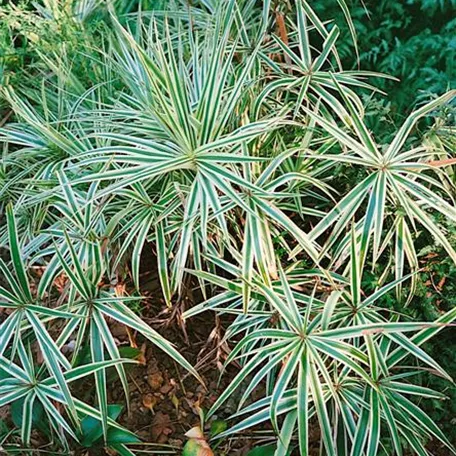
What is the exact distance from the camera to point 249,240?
175 centimetres

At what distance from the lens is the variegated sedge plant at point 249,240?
5.49ft

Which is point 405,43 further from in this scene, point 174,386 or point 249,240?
point 174,386

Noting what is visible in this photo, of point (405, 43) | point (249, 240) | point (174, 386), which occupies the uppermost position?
point (405, 43)

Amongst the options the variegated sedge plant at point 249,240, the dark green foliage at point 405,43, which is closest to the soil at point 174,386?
the variegated sedge plant at point 249,240

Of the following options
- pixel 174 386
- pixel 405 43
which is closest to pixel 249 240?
pixel 174 386

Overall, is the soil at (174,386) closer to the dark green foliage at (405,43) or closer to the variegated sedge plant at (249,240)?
the variegated sedge plant at (249,240)

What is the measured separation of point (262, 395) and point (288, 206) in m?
0.56

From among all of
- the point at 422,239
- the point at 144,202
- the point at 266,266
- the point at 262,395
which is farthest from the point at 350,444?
the point at 144,202

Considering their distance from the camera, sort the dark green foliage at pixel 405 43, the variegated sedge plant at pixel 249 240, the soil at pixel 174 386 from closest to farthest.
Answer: the variegated sedge plant at pixel 249 240, the soil at pixel 174 386, the dark green foliage at pixel 405 43

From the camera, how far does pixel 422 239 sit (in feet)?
6.91

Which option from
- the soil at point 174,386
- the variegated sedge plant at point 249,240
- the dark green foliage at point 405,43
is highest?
→ the dark green foliage at point 405,43

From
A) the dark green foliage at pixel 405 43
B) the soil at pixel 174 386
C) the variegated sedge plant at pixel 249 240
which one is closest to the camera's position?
the variegated sedge plant at pixel 249 240

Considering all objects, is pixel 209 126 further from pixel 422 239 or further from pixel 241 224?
pixel 422 239

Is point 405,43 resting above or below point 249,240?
above
